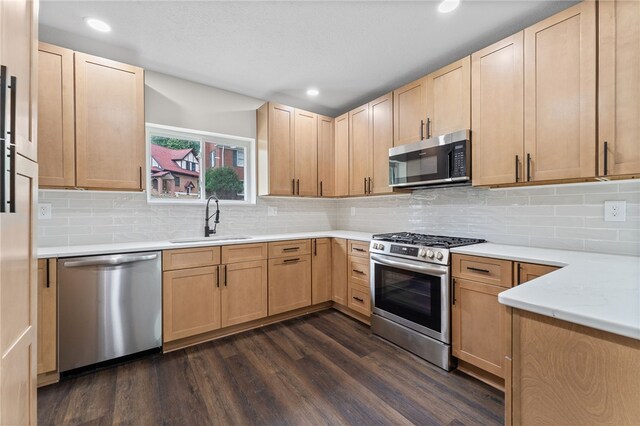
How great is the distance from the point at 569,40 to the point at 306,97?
2.51 meters

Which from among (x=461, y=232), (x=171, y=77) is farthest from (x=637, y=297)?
(x=171, y=77)

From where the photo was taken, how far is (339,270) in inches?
128

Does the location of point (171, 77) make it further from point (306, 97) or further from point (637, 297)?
point (637, 297)

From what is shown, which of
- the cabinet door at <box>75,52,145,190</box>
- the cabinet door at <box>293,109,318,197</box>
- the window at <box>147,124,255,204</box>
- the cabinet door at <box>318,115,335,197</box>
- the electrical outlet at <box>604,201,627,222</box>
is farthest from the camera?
the cabinet door at <box>318,115,335,197</box>

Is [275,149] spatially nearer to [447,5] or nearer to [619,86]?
[447,5]

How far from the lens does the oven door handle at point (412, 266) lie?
84.8 inches

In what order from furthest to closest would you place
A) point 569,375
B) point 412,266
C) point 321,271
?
point 321,271 < point 412,266 < point 569,375

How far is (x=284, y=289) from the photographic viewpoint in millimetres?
3035

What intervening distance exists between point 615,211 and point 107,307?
367 cm

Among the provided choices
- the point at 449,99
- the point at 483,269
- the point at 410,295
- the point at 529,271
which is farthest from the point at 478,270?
the point at 449,99

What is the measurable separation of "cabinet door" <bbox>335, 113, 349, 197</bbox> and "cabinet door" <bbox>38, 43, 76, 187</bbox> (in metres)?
2.61

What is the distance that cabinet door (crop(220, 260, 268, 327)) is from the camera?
8.77 ft

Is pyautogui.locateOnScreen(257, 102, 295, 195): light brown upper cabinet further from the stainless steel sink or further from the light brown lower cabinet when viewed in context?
the light brown lower cabinet

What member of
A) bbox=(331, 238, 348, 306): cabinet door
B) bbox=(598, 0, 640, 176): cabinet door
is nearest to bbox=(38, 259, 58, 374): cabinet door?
bbox=(331, 238, 348, 306): cabinet door
